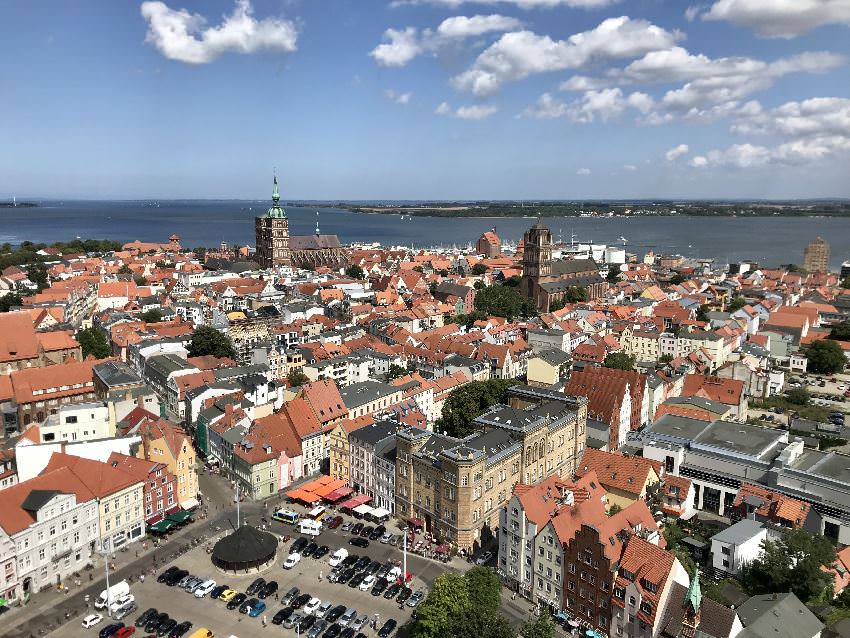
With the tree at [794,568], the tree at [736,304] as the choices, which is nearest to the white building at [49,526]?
the tree at [794,568]

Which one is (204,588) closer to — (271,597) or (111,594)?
(271,597)

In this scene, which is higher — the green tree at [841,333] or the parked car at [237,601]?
the green tree at [841,333]

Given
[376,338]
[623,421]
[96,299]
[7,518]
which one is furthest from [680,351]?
[96,299]

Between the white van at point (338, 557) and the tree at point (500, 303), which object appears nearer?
the white van at point (338, 557)

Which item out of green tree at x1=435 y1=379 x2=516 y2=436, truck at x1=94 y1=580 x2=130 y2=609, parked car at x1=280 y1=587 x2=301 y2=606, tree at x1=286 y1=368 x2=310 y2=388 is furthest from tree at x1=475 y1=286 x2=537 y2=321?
truck at x1=94 y1=580 x2=130 y2=609

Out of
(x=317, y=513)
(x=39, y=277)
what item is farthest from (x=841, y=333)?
(x=39, y=277)

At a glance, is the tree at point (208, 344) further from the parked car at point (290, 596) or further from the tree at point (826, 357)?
the tree at point (826, 357)
